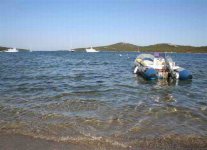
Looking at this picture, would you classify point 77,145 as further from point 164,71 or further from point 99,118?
point 164,71

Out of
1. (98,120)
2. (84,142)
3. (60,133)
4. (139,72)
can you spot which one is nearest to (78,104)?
(98,120)

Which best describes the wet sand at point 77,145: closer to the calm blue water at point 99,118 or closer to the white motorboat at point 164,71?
the calm blue water at point 99,118

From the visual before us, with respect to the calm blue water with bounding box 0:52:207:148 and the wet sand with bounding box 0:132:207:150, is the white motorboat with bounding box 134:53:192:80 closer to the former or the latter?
the calm blue water with bounding box 0:52:207:148

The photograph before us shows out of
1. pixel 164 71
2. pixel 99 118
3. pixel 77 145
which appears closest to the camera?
pixel 77 145

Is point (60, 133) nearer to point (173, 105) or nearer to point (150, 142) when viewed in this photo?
point (150, 142)

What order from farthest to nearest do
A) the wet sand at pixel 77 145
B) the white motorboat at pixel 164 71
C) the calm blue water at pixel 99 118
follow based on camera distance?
the white motorboat at pixel 164 71
the calm blue water at pixel 99 118
the wet sand at pixel 77 145

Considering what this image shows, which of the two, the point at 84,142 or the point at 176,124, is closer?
the point at 84,142

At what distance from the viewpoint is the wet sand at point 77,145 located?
277 inches

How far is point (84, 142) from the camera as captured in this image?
7.60 m

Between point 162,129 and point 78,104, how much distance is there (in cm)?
499

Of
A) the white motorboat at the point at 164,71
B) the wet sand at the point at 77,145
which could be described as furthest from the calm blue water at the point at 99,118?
the white motorboat at the point at 164,71

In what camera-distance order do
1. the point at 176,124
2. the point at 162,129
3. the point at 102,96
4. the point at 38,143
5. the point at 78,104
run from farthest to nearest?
the point at 102,96 → the point at 78,104 → the point at 176,124 → the point at 162,129 → the point at 38,143

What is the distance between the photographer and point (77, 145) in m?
7.30

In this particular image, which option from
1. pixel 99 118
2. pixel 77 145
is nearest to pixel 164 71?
pixel 99 118
